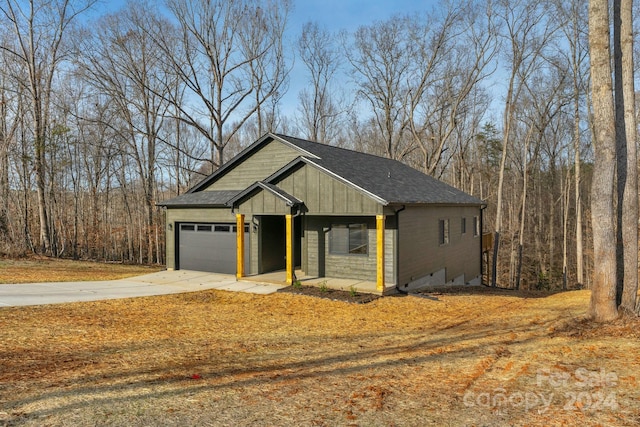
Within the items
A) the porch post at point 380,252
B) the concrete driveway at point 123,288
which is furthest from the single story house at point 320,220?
the concrete driveway at point 123,288

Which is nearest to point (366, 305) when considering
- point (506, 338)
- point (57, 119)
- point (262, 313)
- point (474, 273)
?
point (262, 313)

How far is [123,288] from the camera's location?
1218 centimetres

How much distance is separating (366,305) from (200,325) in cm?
426

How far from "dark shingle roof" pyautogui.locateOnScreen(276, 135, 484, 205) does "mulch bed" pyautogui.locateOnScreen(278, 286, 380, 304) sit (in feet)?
9.07

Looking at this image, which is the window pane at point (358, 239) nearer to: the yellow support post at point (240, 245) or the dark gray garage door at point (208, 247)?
the yellow support post at point (240, 245)

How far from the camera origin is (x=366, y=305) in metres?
10.3

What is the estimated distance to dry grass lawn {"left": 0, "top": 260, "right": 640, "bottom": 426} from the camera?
3967 millimetres

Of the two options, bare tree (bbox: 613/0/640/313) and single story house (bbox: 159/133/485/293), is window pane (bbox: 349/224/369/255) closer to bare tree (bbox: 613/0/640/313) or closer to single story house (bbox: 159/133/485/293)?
single story house (bbox: 159/133/485/293)

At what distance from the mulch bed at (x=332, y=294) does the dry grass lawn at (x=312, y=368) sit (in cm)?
136

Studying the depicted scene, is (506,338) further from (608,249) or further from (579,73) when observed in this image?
(579,73)

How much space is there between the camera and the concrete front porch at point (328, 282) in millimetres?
11719

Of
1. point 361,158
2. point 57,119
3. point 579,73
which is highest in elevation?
point 579,73

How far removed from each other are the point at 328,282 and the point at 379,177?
4.28 m

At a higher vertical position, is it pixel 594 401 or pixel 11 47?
pixel 11 47
